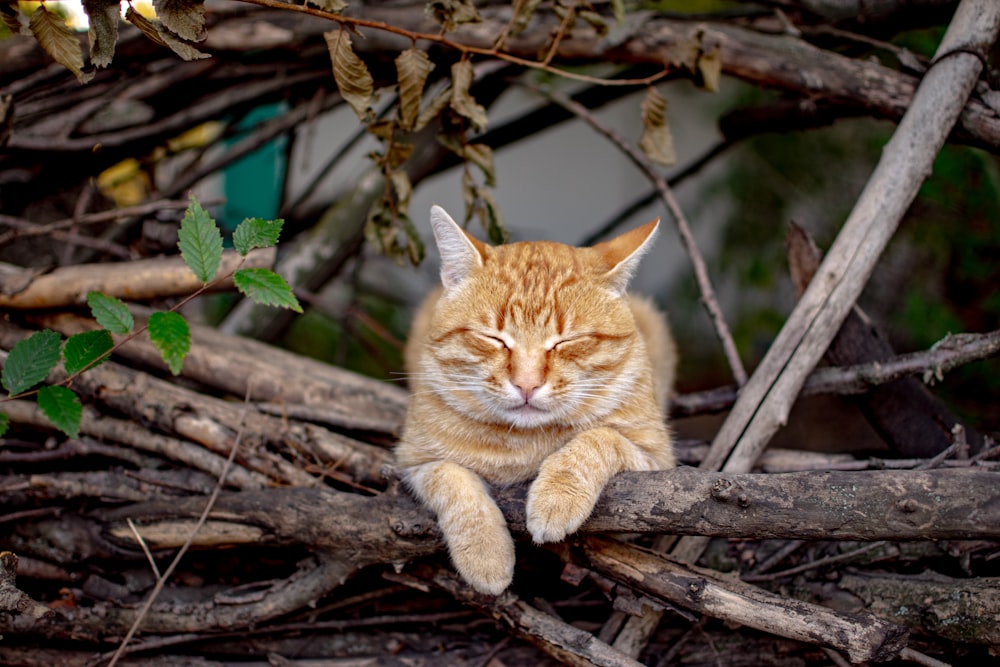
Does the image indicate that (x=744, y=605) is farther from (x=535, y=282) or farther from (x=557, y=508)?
(x=535, y=282)

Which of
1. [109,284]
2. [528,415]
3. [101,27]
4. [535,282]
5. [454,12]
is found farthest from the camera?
[109,284]

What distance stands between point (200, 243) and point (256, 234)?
0.13 metres

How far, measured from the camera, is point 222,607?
6.63ft

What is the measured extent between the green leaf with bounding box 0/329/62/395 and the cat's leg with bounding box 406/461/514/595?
3.07ft

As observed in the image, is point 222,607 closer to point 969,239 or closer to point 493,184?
point 493,184

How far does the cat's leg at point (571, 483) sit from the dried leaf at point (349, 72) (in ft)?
3.78

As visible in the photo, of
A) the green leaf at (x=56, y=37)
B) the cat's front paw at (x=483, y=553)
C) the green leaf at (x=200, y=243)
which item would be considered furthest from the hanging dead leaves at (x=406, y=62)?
the cat's front paw at (x=483, y=553)

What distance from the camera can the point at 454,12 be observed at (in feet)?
7.20

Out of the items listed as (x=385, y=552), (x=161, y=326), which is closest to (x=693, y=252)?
(x=385, y=552)

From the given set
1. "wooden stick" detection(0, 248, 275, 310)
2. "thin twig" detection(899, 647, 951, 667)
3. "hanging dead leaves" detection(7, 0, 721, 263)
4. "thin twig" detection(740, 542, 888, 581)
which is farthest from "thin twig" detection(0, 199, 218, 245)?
"thin twig" detection(899, 647, 951, 667)

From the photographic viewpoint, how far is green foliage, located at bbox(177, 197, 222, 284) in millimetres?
1635

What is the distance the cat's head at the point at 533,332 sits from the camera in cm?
191

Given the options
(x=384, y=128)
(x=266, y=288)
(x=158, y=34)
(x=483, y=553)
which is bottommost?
(x=483, y=553)

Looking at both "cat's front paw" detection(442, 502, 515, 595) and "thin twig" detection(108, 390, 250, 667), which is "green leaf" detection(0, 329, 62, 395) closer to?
"thin twig" detection(108, 390, 250, 667)
